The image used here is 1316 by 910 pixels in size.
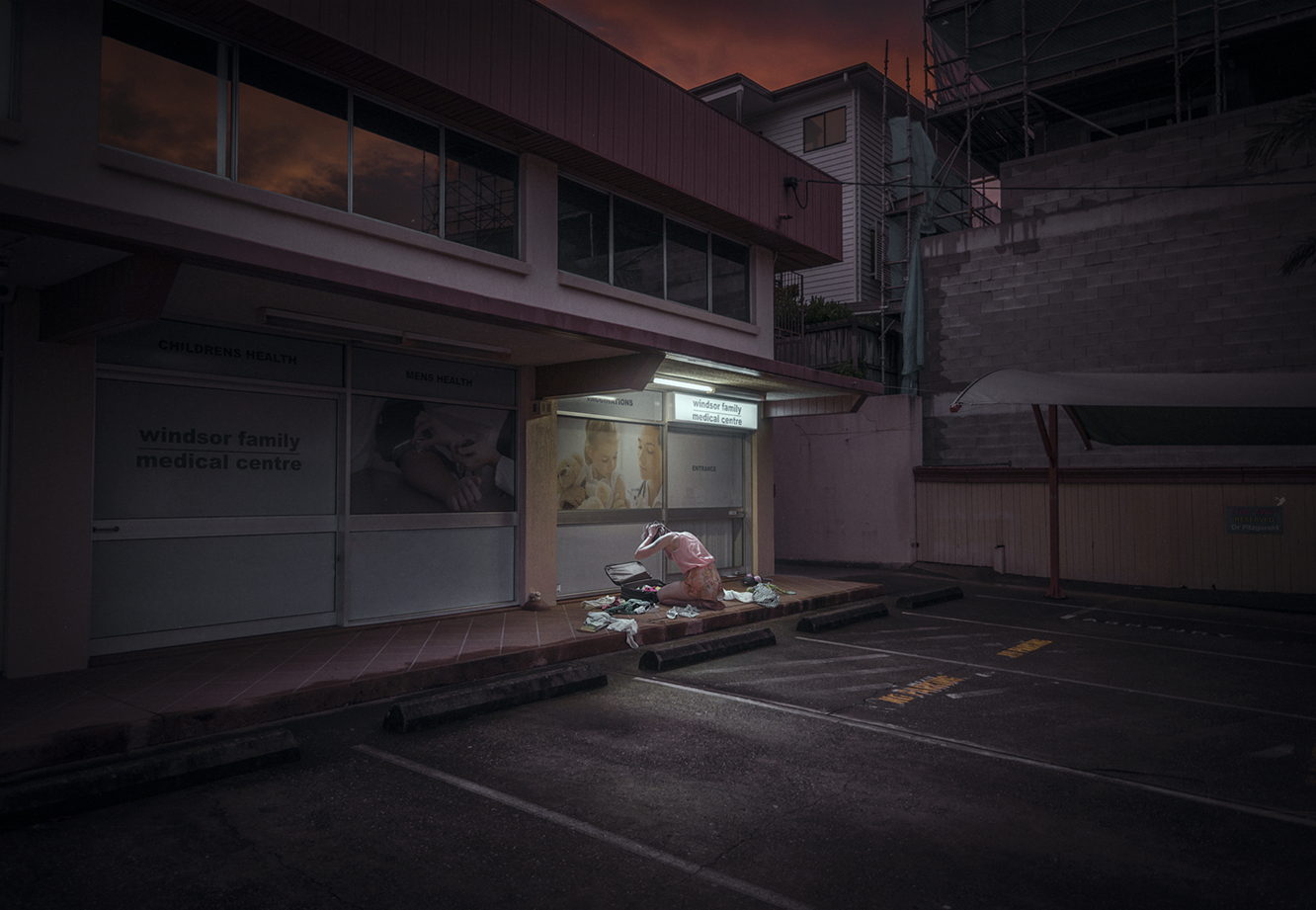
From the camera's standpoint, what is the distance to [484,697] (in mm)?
6242

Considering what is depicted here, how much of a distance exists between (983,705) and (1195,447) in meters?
11.0

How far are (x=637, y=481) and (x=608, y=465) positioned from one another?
0.67m

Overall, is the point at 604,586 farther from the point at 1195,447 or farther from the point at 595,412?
the point at 1195,447

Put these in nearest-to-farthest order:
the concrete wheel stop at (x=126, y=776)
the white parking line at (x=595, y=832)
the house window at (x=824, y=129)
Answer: the white parking line at (x=595, y=832) < the concrete wheel stop at (x=126, y=776) < the house window at (x=824, y=129)

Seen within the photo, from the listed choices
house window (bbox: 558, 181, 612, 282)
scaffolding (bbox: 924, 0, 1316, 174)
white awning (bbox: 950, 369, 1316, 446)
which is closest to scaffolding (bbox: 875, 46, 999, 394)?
scaffolding (bbox: 924, 0, 1316, 174)

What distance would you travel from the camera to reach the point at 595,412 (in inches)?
456

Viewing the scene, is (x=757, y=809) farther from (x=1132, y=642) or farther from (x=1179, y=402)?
(x=1179, y=402)

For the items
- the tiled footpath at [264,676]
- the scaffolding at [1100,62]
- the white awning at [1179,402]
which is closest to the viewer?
the tiled footpath at [264,676]

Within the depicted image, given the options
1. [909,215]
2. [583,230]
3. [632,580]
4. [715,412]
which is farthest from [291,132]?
[909,215]

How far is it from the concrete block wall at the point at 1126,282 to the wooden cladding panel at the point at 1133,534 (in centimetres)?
109

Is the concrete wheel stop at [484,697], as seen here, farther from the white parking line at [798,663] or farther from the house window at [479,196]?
the house window at [479,196]

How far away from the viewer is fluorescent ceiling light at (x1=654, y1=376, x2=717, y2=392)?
11695 millimetres

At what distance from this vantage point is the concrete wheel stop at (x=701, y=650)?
7832mm

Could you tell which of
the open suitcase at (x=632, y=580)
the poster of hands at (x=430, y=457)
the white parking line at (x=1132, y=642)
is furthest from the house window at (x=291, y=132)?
the white parking line at (x=1132, y=642)
